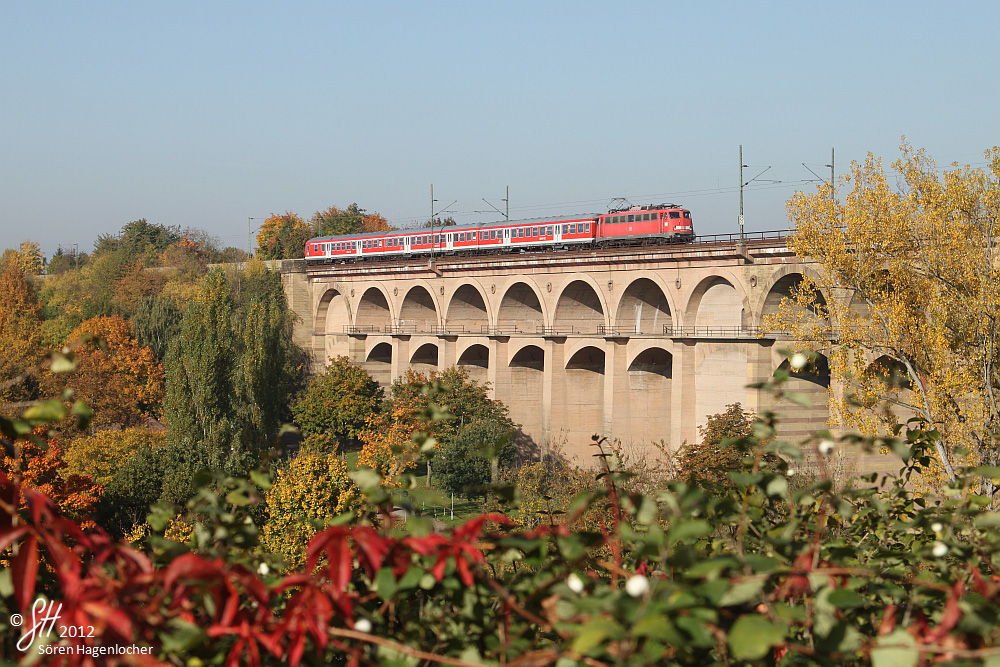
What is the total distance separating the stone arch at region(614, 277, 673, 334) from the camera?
34.7 metres

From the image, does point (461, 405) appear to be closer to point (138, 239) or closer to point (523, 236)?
point (523, 236)

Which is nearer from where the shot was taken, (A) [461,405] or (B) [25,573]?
(B) [25,573]

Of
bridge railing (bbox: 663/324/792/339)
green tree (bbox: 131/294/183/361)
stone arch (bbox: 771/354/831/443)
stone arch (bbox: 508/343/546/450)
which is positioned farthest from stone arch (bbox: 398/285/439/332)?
stone arch (bbox: 771/354/831/443)

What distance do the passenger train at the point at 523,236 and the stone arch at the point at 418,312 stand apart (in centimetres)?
242

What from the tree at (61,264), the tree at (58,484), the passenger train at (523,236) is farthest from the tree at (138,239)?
the tree at (58,484)

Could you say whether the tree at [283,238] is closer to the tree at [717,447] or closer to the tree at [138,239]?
the tree at [138,239]

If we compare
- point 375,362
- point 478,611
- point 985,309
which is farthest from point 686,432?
point 478,611

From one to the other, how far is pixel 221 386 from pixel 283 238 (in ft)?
152

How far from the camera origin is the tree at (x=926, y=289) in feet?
45.6

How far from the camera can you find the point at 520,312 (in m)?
40.9

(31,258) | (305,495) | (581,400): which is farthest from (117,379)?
(31,258)

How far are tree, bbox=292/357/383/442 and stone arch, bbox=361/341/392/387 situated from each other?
10.2 m
